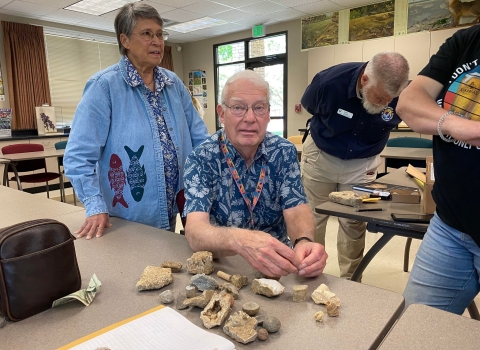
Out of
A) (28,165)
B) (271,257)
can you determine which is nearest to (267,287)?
(271,257)

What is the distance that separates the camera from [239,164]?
1377 millimetres

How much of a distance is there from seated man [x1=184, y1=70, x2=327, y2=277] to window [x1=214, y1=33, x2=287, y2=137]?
549 cm

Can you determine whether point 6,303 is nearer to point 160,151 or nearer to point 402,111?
point 160,151

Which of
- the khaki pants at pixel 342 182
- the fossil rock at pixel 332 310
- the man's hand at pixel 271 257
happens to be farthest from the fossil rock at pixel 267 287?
the khaki pants at pixel 342 182

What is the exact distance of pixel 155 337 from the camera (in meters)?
0.75

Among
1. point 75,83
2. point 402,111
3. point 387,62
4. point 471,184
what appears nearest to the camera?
point 471,184

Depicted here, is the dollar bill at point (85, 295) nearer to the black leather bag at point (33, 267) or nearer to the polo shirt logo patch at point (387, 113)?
the black leather bag at point (33, 267)

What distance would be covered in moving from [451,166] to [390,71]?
1049mm

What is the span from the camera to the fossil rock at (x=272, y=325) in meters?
0.78

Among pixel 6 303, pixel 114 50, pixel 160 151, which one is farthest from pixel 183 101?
pixel 114 50

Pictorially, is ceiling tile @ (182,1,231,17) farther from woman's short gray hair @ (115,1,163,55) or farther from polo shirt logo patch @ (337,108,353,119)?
woman's short gray hair @ (115,1,163,55)

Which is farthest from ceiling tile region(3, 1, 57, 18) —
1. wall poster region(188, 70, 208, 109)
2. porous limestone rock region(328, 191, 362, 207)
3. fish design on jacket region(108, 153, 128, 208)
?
porous limestone rock region(328, 191, 362, 207)

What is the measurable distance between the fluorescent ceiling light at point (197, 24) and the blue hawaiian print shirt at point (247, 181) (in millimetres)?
5663

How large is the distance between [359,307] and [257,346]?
29 centimetres
